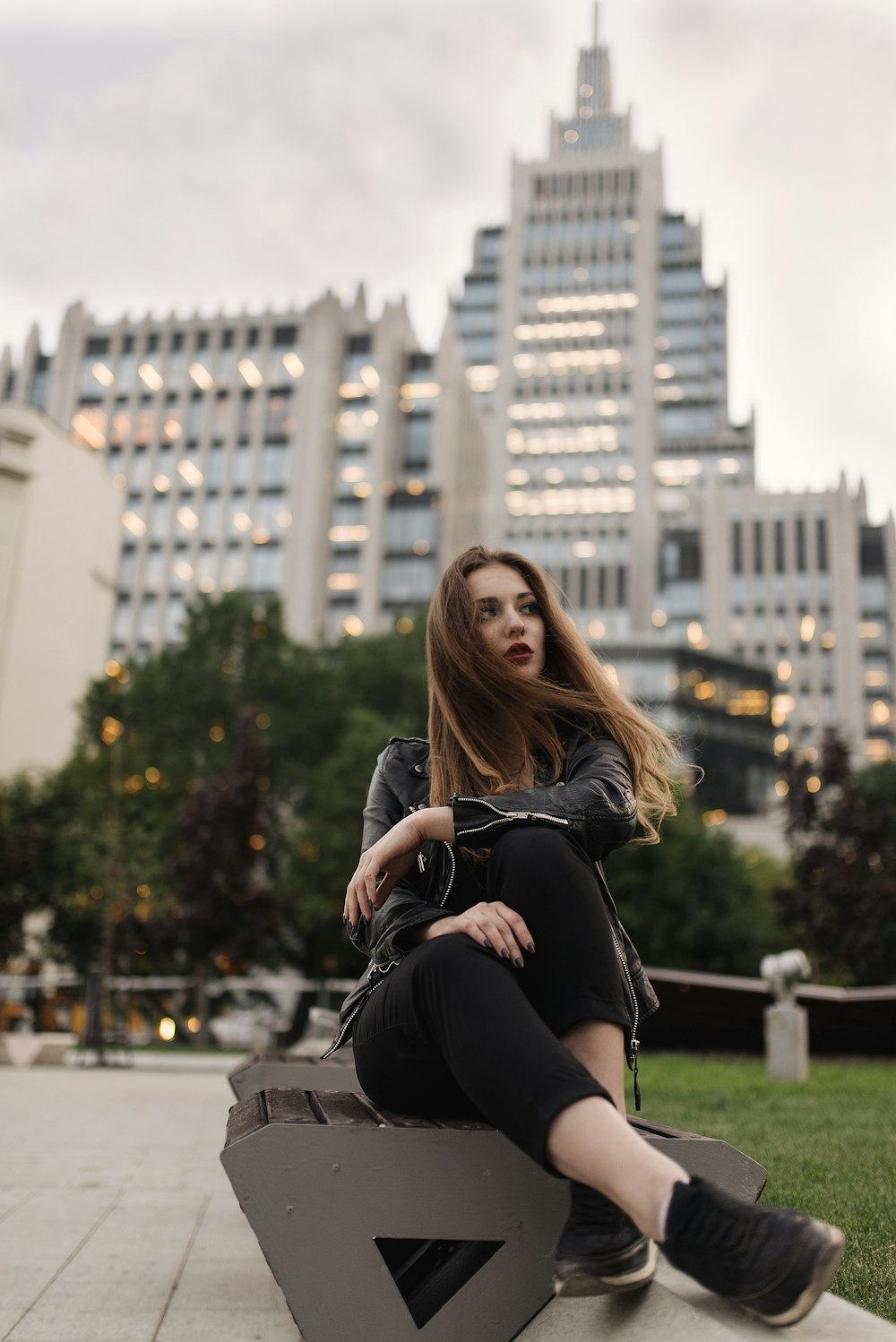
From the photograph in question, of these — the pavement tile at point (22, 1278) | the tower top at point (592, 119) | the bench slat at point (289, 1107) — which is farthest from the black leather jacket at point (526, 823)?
the tower top at point (592, 119)

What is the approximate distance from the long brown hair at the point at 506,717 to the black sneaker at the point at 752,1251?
1052mm

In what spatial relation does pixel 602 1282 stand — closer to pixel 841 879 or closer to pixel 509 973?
pixel 509 973

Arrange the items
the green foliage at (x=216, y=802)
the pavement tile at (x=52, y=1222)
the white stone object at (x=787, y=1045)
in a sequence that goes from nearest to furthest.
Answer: the pavement tile at (x=52, y=1222) < the white stone object at (x=787, y=1045) < the green foliage at (x=216, y=802)

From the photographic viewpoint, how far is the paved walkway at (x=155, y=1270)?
5.24ft

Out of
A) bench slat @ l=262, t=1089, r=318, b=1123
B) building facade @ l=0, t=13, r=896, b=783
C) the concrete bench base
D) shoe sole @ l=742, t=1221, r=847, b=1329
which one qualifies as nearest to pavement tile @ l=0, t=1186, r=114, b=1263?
bench slat @ l=262, t=1089, r=318, b=1123

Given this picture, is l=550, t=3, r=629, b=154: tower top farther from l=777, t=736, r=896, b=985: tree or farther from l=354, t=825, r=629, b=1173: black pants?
l=354, t=825, r=629, b=1173: black pants

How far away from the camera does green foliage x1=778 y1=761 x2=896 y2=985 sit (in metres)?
17.7

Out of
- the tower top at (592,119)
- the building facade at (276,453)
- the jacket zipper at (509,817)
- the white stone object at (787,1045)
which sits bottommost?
the white stone object at (787,1045)

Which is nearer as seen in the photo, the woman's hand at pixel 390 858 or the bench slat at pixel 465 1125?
the bench slat at pixel 465 1125

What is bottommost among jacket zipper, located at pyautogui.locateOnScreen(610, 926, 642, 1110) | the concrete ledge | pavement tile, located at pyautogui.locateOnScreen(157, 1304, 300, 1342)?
pavement tile, located at pyautogui.locateOnScreen(157, 1304, 300, 1342)

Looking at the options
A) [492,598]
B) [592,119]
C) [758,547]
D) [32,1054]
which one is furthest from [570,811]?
[592,119]

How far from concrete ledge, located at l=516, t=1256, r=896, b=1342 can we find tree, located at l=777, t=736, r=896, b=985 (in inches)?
670

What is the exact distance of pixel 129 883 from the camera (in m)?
25.9

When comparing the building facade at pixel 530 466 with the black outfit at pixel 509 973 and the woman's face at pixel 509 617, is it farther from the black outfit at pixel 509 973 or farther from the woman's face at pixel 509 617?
the black outfit at pixel 509 973
